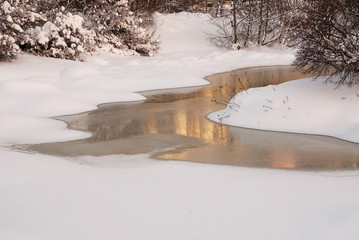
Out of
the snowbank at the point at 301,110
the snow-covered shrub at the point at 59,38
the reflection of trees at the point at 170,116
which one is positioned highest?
the snow-covered shrub at the point at 59,38

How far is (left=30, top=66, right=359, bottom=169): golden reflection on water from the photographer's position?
8.86 metres

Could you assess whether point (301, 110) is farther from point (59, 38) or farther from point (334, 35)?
point (59, 38)

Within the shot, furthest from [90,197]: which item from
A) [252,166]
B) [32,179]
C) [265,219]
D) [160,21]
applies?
[160,21]

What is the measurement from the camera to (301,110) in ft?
38.3

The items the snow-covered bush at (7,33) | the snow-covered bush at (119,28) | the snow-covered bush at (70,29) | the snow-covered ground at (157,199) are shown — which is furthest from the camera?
the snow-covered bush at (119,28)

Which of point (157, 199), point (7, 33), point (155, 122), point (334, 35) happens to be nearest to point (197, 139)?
point (155, 122)

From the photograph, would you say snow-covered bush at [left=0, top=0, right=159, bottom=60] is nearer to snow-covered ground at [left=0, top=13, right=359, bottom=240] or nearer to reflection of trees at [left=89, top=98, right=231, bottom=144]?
reflection of trees at [left=89, top=98, right=231, bottom=144]

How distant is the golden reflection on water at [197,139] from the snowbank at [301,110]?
1.39 ft

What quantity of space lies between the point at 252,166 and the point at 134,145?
267 centimetres

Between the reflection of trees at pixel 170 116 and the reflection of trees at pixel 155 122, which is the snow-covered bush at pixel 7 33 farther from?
the reflection of trees at pixel 155 122

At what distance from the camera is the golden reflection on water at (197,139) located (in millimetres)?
8859

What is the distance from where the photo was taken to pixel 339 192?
6.67 m

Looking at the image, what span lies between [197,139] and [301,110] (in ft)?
9.16

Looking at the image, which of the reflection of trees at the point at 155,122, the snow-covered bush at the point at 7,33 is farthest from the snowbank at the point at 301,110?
the snow-covered bush at the point at 7,33
